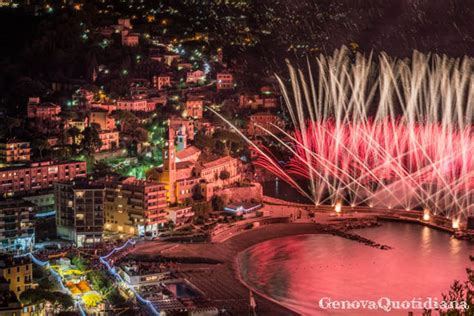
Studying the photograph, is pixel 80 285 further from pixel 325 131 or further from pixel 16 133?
pixel 325 131

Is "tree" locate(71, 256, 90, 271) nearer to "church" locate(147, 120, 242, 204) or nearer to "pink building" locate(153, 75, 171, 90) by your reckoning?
"church" locate(147, 120, 242, 204)

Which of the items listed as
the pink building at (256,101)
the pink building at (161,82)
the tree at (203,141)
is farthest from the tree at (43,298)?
the pink building at (256,101)

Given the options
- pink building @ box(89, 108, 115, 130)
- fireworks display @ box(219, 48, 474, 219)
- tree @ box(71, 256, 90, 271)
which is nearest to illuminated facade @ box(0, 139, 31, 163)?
pink building @ box(89, 108, 115, 130)

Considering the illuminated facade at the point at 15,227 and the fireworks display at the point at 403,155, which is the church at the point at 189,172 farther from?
the illuminated facade at the point at 15,227

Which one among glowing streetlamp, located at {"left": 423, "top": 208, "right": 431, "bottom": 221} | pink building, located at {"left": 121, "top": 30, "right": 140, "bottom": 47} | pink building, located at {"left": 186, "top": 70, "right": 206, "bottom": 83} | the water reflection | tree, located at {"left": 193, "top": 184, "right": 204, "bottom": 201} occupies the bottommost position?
the water reflection

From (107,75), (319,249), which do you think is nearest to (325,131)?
(319,249)

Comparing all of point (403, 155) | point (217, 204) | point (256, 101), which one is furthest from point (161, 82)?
point (403, 155)
